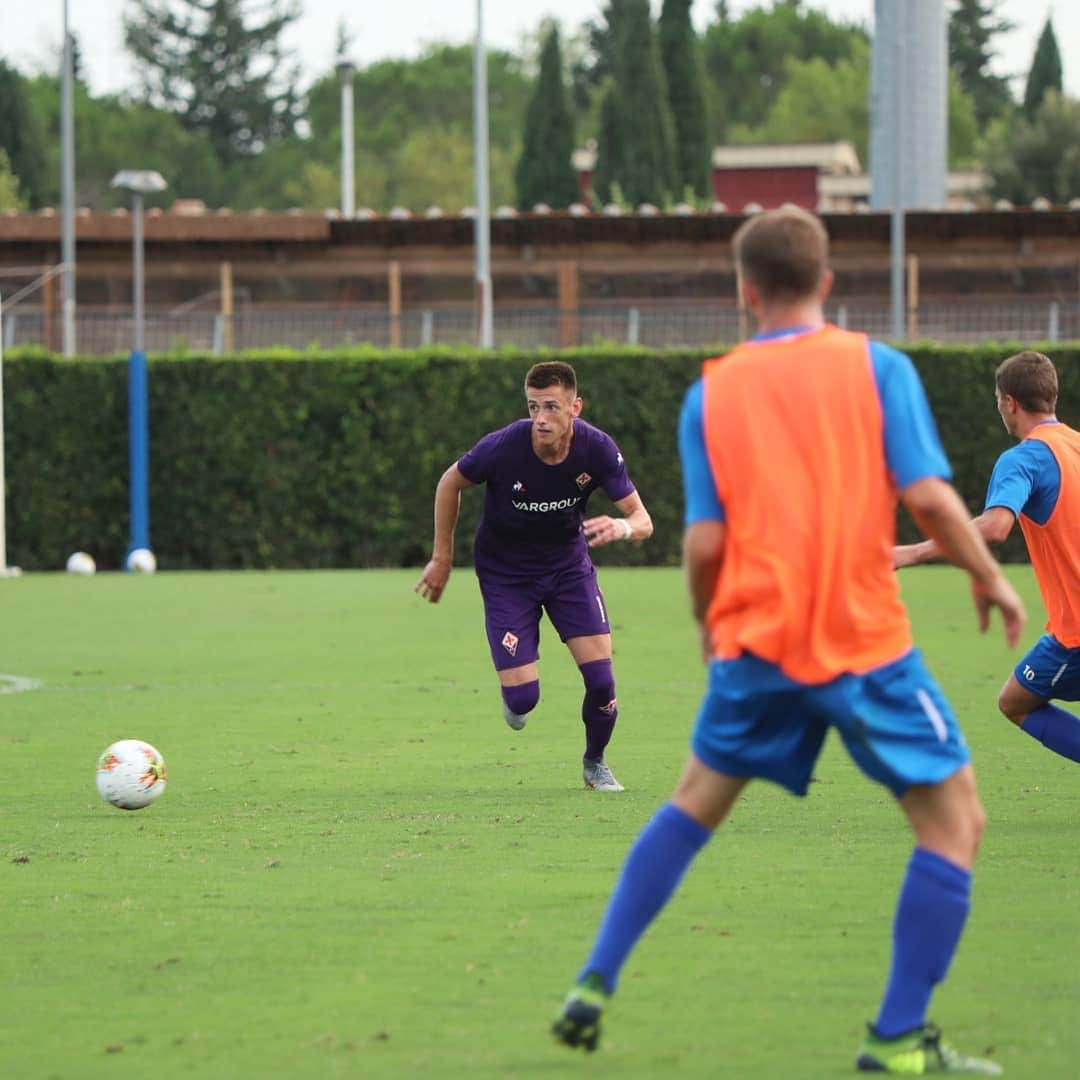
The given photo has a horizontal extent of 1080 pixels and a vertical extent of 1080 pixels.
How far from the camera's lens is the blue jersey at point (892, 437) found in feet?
14.5

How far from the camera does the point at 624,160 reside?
65562 millimetres

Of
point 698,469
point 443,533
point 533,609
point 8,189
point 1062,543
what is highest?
point 8,189

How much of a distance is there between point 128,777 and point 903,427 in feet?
15.7

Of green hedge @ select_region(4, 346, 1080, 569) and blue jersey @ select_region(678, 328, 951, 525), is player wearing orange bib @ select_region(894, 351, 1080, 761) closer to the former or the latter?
blue jersey @ select_region(678, 328, 951, 525)

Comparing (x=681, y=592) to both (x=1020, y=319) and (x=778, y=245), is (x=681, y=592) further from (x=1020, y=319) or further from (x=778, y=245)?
(x=778, y=245)

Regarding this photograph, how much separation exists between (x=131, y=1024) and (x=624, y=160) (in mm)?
62254

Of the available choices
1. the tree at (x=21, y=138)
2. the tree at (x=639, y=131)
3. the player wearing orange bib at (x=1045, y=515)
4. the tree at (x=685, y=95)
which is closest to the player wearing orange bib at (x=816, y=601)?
the player wearing orange bib at (x=1045, y=515)

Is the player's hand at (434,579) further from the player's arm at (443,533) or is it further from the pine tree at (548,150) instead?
the pine tree at (548,150)

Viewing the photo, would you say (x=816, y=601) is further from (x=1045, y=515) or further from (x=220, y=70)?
(x=220, y=70)

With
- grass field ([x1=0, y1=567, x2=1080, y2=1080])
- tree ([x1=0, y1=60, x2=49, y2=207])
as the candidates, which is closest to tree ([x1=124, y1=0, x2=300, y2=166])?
tree ([x1=0, y1=60, x2=49, y2=207])

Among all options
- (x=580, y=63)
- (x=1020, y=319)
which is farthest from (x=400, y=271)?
(x=580, y=63)

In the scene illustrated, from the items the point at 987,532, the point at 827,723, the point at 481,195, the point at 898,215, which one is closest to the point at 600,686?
the point at 987,532

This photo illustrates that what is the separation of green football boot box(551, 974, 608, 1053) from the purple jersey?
4.49 meters

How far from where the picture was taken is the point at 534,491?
9.03m
